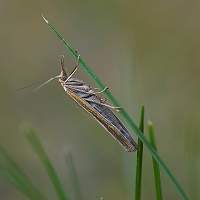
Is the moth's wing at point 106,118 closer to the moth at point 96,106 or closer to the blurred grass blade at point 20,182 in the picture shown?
the moth at point 96,106

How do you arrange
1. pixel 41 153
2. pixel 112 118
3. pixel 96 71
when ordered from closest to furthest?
pixel 41 153 → pixel 112 118 → pixel 96 71

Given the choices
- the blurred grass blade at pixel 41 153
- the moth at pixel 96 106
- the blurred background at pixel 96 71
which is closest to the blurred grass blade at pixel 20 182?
the blurred grass blade at pixel 41 153

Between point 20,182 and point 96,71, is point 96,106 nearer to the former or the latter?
point 20,182

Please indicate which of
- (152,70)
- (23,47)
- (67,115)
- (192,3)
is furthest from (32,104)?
(192,3)

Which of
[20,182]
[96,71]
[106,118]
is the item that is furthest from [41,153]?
[96,71]

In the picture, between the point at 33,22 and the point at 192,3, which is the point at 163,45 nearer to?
the point at 192,3

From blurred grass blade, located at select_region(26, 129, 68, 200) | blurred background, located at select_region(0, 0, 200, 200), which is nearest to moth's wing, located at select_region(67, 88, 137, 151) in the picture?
blurred grass blade, located at select_region(26, 129, 68, 200)

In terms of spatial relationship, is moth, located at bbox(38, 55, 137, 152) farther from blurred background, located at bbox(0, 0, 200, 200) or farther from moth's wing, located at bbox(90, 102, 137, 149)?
blurred background, located at bbox(0, 0, 200, 200)

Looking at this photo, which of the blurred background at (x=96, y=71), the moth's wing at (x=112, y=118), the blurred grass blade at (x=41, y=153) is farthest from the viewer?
the blurred background at (x=96, y=71)
